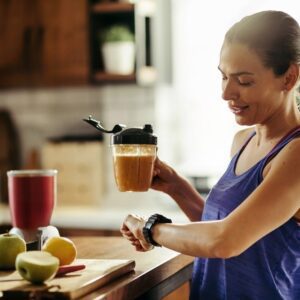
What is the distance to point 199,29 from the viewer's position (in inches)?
163

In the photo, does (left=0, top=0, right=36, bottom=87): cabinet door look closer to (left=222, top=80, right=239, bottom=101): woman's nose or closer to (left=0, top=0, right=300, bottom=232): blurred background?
(left=0, top=0, right=300, bottom=232): blurred background

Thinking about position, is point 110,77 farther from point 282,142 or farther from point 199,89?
point 282,142

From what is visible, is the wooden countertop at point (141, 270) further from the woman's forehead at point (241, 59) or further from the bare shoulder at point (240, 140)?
the woman's forehead at point (241, 59)

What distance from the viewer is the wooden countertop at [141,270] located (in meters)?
1.57

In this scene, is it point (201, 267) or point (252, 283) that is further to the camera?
point (201, 267)

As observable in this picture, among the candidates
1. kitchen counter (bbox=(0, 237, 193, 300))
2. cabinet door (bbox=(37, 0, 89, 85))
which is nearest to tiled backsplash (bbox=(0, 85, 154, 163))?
cabinet door (bbox=(37, 0, 89, 85))

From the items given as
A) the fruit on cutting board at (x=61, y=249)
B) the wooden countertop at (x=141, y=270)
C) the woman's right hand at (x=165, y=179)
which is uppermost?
the woman's right hand at (x=165, y=179)

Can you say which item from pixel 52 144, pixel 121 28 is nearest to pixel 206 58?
pixel 121 28

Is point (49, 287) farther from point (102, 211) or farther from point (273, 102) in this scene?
point (102, 211)

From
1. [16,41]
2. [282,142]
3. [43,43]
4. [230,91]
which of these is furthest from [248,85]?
[16,41]

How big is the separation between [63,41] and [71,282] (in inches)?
107

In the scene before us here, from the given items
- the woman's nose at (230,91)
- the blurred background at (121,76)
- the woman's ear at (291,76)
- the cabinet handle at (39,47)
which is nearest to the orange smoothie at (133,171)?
the woman's nose at (230,91)

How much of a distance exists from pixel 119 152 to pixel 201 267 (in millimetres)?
389

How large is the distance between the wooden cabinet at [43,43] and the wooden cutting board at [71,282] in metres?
2.40
